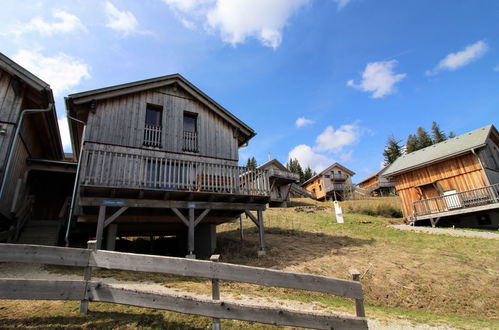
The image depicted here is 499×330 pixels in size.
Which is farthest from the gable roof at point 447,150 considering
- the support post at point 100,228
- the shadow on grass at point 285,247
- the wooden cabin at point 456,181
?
the support post at point 100,228

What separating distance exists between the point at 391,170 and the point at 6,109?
28.5 metres

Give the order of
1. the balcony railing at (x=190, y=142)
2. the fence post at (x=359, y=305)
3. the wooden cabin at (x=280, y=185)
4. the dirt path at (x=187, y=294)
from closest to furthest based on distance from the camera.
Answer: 1. the fence post at (x=359, y=305)
2. the dirt path at (x=187, y=294)
3. the balcony railing at (x=190, y=142)
4. the wooden cabin at (x=280, y=185)

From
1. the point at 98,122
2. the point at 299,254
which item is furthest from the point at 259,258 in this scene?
the point at 98,122

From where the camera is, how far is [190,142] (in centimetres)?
1316

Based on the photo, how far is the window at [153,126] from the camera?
12.1 meters

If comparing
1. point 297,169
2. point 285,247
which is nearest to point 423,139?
point 297,169

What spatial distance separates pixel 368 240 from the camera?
1347 cm

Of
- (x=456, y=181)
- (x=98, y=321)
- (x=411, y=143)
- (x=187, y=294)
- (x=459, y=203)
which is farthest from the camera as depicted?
(x=411, y=143)

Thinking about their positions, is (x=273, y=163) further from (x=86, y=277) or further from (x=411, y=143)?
(x=86, y=277)

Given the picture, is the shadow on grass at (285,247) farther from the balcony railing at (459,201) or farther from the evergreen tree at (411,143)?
the evergreen tree at (411,143)

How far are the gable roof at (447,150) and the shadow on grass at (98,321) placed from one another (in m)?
23.6

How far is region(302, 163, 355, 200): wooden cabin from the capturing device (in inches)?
1818

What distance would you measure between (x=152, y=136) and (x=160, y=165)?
9.85ft

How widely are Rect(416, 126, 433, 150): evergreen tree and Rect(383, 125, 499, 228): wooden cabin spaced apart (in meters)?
32.2
